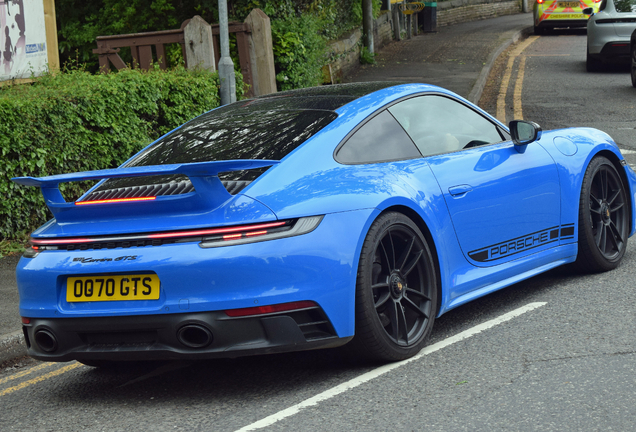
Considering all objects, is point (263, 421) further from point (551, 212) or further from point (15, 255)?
point (15, 255)

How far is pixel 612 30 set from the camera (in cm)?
1883

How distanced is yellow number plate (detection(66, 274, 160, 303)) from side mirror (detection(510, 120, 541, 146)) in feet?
8.50

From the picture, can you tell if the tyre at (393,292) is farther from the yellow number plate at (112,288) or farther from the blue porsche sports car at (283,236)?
the yellow number plate at (112,288)

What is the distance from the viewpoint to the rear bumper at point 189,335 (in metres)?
3.79

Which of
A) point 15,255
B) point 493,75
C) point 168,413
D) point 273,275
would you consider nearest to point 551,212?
point 273,275

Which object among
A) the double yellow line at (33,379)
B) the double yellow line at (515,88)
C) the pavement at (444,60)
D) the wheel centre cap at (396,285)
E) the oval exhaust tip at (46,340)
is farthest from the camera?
the pavement at (444,60)

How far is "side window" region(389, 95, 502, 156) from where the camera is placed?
16.0 feet

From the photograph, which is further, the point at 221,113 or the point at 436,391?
the point at 221,113

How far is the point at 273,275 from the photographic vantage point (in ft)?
12.4

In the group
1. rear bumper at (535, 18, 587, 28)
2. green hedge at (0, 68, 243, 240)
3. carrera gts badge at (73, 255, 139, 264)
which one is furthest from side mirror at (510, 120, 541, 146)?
rear bumper at (535, 18, 587, 28)

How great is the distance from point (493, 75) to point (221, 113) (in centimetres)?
1670

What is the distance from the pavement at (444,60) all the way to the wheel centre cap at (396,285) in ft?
9.90

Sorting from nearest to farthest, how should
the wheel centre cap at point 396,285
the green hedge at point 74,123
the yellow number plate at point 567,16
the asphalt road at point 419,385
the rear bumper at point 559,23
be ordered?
1. the asphalt road at point 419,385
2. the wheel centre cap at point 396,285
3. the green hedge at point 74,123
4. the yellow number plate at point 567,16
5. the rear bumper at point 559,23

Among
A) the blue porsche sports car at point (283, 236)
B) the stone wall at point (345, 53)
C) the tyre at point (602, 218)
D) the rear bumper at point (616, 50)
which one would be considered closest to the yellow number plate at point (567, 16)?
the stone wall at point (345, 53)
